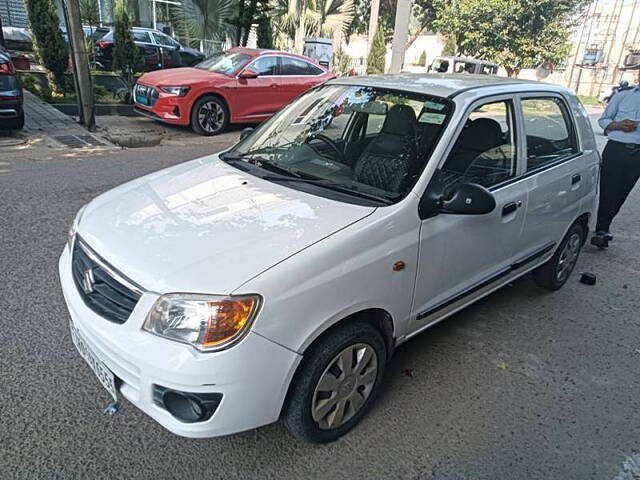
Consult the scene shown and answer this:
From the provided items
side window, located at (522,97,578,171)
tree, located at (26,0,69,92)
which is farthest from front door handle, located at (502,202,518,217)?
tree, located at (26,0,69,92)

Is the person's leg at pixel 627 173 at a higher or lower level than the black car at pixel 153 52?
lower

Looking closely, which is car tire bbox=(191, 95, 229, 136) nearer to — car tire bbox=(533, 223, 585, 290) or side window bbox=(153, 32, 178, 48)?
car tire bbox=(533, 223, 585, 290)

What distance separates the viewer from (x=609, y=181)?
506 cm

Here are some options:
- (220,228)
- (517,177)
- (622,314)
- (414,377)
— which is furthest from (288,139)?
(622,314)

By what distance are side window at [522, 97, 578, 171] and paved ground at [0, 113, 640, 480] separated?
47.1 inches

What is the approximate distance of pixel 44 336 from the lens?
302cm

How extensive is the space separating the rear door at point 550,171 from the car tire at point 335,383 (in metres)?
1.56

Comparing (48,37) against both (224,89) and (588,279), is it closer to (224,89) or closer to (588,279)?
(224,89)

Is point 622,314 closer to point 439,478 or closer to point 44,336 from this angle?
point 439,478

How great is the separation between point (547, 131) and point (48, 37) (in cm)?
1149

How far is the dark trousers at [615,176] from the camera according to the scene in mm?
4871

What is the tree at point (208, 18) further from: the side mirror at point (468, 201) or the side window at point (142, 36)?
the side mirror at point (468, 201)

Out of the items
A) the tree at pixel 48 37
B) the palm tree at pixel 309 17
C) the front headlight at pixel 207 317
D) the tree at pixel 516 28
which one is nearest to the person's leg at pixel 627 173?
the front headlight at pixel 207 317

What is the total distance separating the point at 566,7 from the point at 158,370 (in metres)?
32.3
